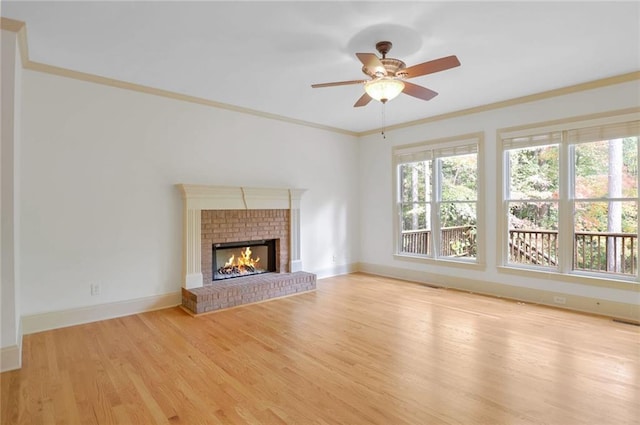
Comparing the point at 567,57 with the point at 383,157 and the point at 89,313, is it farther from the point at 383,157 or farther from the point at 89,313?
the point at 89,313

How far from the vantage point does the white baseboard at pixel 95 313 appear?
352cm

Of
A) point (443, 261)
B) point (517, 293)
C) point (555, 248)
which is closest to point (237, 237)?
point (443, 261)

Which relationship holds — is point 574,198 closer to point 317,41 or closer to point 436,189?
point 436,189

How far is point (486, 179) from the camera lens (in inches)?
201

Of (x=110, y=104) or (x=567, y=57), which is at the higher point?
(x=567, y=57)

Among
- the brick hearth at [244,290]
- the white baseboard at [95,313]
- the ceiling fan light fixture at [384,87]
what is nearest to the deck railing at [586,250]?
the brick hearth at [244,290]

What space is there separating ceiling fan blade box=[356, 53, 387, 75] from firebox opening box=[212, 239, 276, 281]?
3.25m

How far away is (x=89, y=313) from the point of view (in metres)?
3.83

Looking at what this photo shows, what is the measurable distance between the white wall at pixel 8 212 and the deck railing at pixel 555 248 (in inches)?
212

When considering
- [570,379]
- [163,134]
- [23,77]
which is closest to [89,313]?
[163,134]

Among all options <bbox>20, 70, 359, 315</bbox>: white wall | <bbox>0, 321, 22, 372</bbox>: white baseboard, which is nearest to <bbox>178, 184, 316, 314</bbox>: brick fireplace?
<bbox>20, 70, 359, 315</bbox>: white wall

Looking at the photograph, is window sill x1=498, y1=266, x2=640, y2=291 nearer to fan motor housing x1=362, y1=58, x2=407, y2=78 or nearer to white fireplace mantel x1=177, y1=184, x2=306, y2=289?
fan motor housing x1=362, y1=58, x2=407, y2=78

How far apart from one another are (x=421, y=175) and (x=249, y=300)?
3.62 m

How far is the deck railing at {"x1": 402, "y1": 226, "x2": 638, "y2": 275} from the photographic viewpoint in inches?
161
